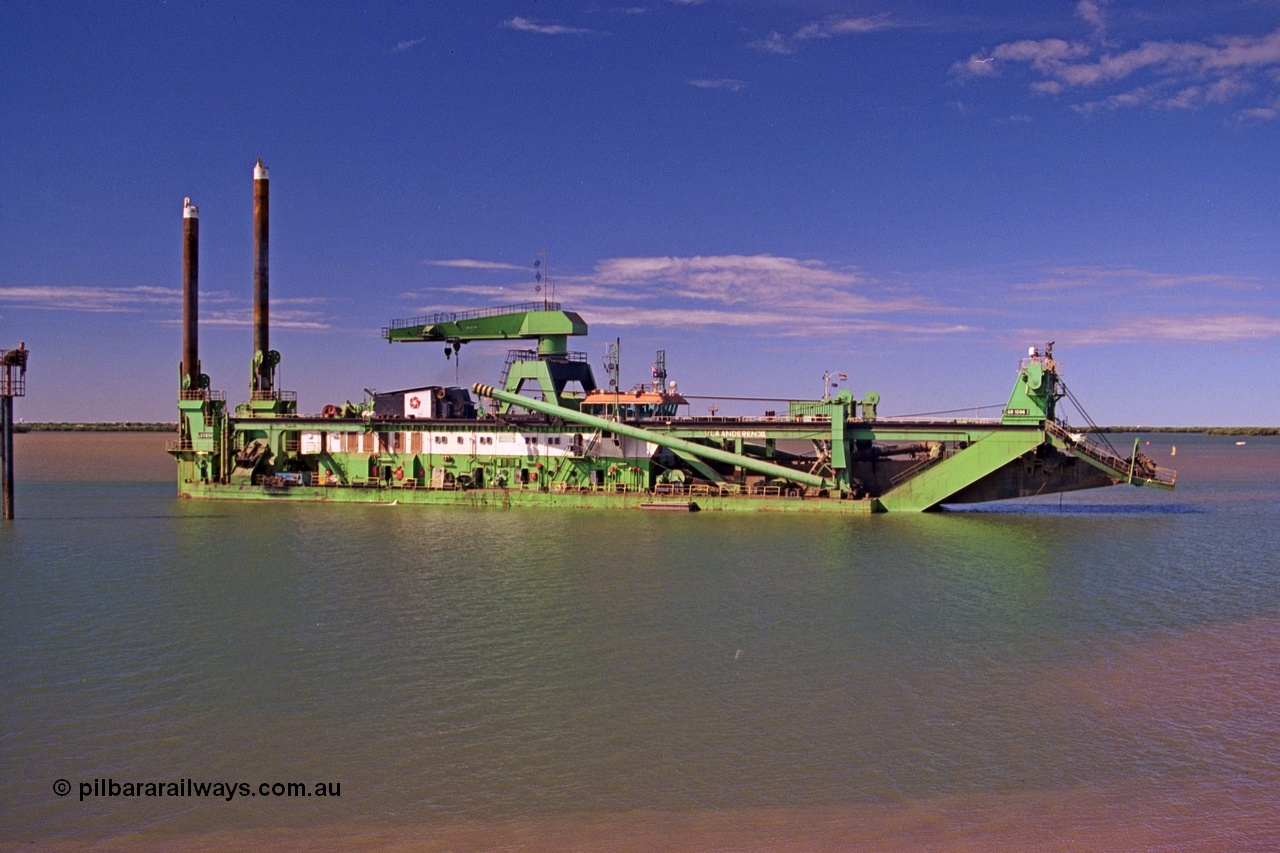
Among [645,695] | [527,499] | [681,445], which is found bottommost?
[645,695]

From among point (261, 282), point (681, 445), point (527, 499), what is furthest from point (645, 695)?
point (261, 282)

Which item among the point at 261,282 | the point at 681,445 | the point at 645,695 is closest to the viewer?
the point at 645,695

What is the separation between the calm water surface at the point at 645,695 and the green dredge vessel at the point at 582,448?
10095 mm

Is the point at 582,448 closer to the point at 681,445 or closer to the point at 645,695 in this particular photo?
the point at 681,445

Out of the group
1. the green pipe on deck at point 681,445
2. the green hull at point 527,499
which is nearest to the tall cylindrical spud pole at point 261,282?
the green hull at point 527,499

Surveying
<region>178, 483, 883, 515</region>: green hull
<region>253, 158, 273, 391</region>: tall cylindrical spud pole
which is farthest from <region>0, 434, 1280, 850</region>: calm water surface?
<region>253, 158, 273, 391</region>: tall cylindrical spud pole

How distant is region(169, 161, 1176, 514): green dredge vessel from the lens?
4825 cm

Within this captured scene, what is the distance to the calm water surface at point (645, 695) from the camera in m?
14.9

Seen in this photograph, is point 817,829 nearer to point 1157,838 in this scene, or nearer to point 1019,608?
point 1157,838

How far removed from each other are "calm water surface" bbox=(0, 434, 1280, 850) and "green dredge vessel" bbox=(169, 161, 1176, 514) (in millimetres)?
10095

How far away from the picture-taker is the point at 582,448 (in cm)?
5344

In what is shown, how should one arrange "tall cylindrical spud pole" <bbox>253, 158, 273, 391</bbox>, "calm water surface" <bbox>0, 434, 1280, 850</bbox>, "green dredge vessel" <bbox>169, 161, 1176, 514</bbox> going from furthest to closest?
"tall cylindrical spud pole" <bbox>253, 158, 273, 391</bbox> → "green dredge vessel" <bbox>169, 161, 1176, 514</bbox> → "calm water surface" <bbox>0, 434, 1280, 850</bbox>

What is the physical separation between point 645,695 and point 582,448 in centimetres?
3347

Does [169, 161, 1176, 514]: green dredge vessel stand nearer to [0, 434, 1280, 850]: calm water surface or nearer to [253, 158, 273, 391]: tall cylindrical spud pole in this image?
[253, 158, 273, 391]: tall cylindrical spud pole
